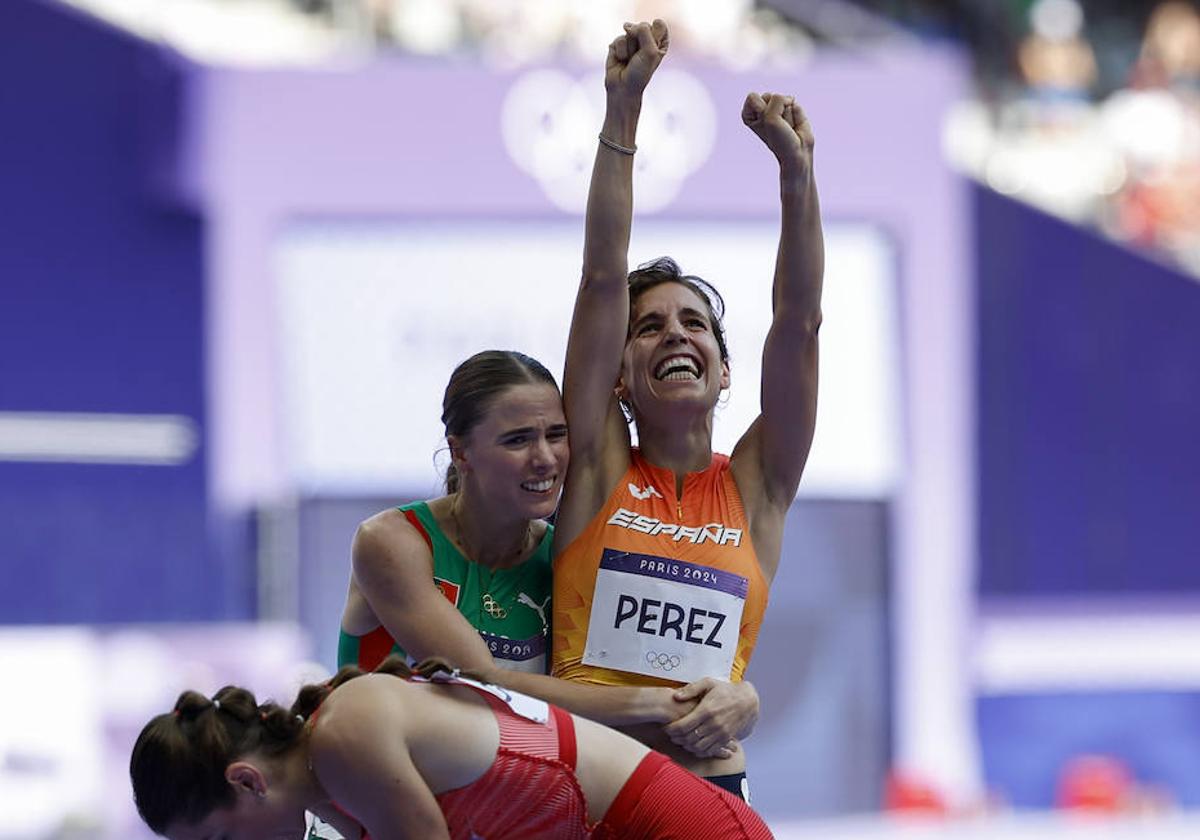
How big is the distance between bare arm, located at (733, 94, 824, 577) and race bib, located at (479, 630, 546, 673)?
15.5 inches

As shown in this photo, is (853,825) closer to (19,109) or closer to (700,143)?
(700,143)

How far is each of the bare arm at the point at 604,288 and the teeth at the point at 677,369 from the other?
0.25 ft

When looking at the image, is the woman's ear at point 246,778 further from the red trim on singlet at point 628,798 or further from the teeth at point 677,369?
the teeth at point 677,369

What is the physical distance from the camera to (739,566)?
110 inches

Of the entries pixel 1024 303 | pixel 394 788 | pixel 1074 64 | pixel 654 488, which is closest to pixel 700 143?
pixel 1024 303

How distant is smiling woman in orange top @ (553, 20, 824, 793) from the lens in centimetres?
275

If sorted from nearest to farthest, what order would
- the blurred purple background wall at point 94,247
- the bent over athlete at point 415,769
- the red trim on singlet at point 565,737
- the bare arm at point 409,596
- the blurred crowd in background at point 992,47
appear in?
the bent over athlete at point 415,769, the red trim on singlet at point 565,737, the bare arm at point 409,596, the blurred purple background wall at point 94,247, the blurred crowd in background at point 992,47

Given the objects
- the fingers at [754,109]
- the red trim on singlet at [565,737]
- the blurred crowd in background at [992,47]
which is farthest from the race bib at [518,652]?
the blurred crowd in background at [992,47]

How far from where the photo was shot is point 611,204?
2.75m

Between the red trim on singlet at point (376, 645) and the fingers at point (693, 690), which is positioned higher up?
the red trim on singlet at point (376, 645)

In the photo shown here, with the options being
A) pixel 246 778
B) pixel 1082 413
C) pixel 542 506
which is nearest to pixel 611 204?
pixel 542 506

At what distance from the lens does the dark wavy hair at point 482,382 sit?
9.02 ft

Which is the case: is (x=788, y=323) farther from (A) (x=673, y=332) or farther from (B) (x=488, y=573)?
(B) (x=488, y=573)

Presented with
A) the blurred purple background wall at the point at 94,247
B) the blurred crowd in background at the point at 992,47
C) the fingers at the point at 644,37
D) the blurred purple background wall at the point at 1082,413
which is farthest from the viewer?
the blurred purple background wall at the point at 1082,413
